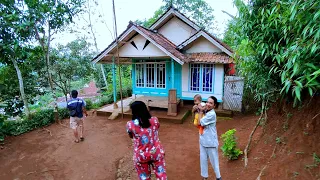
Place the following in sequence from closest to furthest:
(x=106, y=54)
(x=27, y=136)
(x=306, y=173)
Result: 1. (x=306, y=173)
2. (x=27, y=136)
3. (x=106, y=54)

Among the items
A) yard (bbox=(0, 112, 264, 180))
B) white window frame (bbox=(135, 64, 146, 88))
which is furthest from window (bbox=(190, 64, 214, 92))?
white window frame (bbox=(135, 64, 146, 88))

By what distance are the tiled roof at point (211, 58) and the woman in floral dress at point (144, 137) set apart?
6088mm

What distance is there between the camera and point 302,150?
250 centimetres

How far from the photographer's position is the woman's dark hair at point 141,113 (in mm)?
2451

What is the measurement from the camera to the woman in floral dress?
2488mm

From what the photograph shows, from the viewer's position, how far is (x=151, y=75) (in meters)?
9.49

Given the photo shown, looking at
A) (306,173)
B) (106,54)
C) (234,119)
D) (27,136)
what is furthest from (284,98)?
(27,136)

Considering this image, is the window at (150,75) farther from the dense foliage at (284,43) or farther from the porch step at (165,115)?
the dense foliage at (284,43)

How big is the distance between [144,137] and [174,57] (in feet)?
17.1

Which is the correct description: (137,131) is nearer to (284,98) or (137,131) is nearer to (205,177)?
(205,177)

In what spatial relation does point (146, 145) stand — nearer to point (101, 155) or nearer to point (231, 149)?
point (231, 149)

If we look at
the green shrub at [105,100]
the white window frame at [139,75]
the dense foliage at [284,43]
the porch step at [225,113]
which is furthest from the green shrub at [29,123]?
the dense foliage at [284,43]

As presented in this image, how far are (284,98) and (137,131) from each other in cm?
286

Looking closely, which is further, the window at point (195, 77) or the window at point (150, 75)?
the window at point (150, 75)
